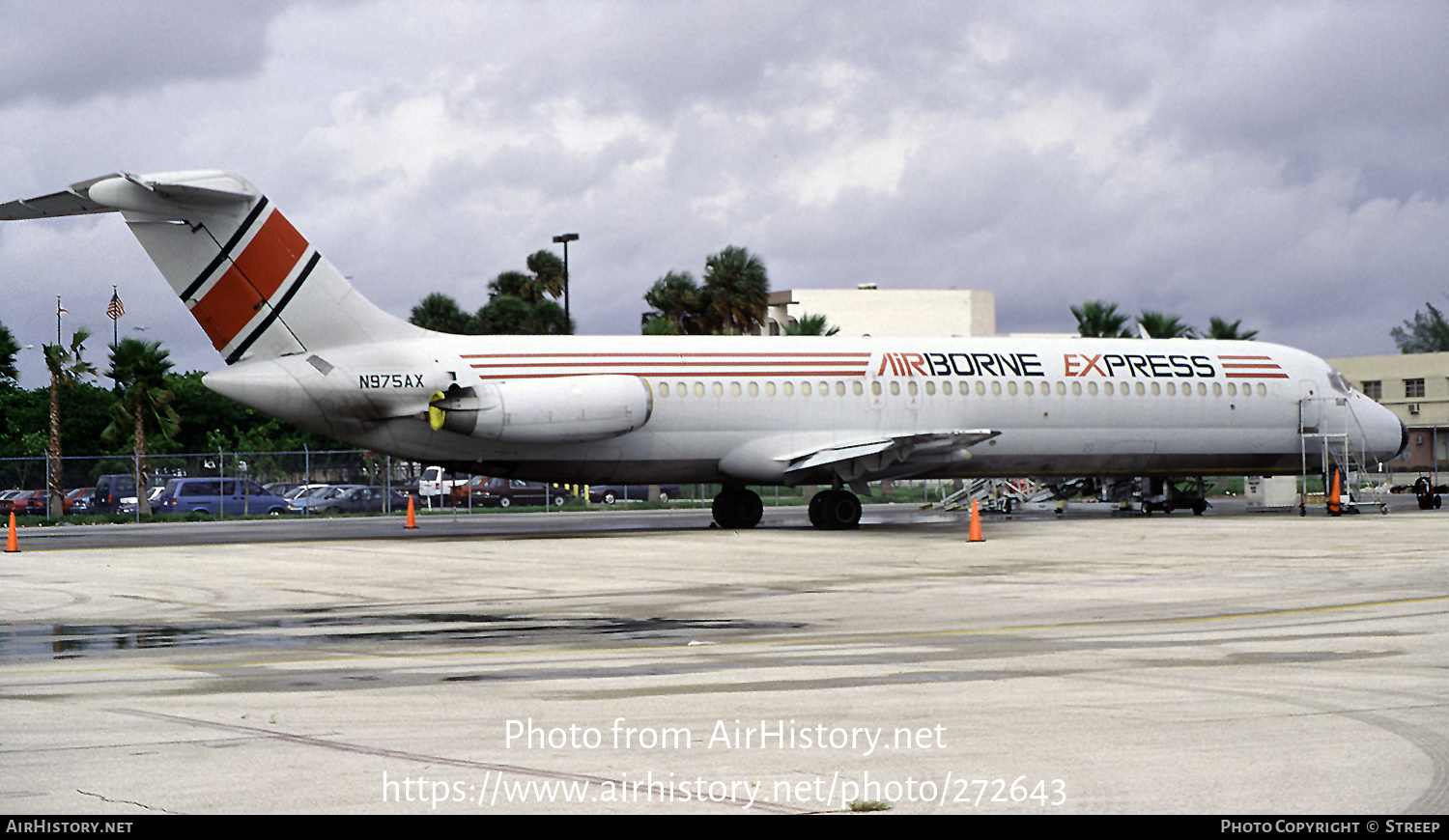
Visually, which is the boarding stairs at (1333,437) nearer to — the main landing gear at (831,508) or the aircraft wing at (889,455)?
the aircraft wing at (889,455)

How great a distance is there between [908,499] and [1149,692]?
148 feet

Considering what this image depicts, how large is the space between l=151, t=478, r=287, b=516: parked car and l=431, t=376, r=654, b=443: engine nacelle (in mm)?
21853

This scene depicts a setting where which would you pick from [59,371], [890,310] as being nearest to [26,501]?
[59,371]

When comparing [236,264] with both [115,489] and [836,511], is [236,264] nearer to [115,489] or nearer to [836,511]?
[836,511]

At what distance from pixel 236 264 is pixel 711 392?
29.5 ft

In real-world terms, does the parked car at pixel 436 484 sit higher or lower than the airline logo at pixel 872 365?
lower

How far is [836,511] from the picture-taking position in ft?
95.2

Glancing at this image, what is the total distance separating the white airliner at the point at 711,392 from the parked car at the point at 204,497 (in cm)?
2070

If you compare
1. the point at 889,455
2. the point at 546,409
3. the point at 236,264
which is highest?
the point at 236,264

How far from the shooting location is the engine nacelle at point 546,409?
2600cm

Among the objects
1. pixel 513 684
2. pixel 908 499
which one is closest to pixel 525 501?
pixel 908 499

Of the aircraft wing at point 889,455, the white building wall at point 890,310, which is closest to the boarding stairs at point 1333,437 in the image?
the aircraft wing at point 889,455

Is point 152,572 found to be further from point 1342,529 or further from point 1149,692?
point 1342,529

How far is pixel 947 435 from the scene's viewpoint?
2789 centimetres
